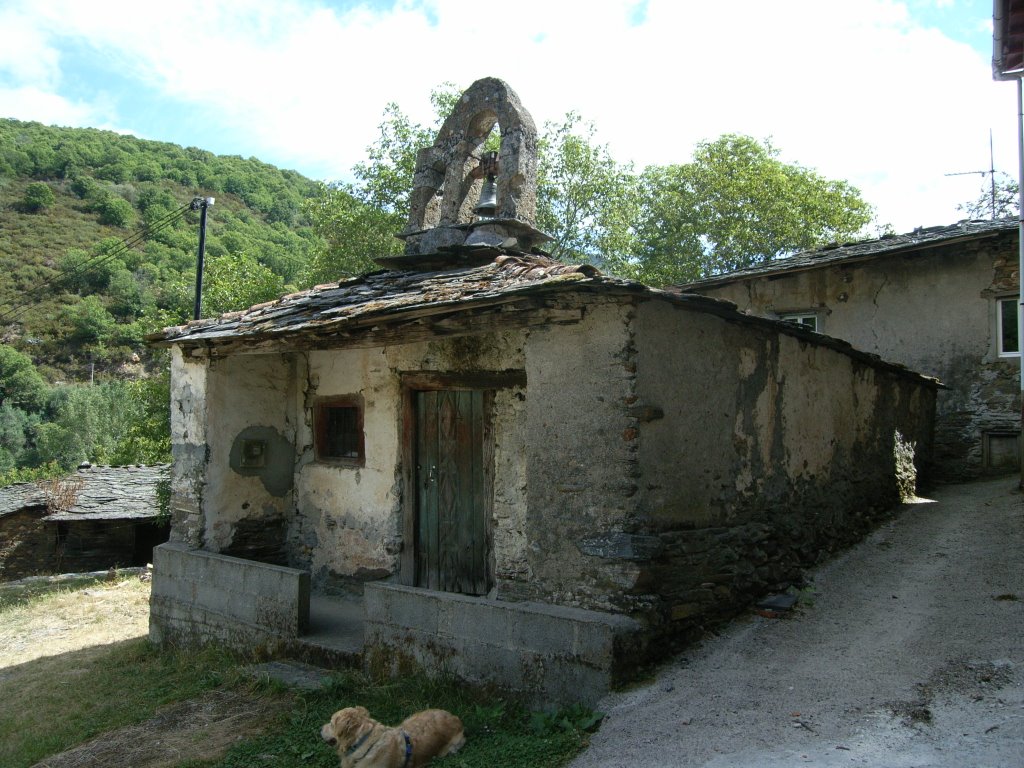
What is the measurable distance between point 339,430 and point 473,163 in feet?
10.9

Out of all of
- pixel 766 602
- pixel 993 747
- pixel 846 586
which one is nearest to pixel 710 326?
pixel 766 602

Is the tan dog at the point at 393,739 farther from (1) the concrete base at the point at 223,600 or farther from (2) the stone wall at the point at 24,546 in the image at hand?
(2) the stone wall at the point at 24,546

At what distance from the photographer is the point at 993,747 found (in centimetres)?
339

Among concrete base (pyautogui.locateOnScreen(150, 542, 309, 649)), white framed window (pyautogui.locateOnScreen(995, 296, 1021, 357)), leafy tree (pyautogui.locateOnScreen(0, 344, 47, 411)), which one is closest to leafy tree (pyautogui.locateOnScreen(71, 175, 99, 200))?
leafy tree (pyautogui.locateOnScreen(0, 344, 47, 411))

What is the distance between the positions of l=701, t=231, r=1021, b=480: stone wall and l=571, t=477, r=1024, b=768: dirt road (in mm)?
5656

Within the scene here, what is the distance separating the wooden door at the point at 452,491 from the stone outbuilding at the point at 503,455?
0.07 feet

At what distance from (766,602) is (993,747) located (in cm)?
223

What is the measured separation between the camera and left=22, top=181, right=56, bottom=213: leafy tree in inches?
2120

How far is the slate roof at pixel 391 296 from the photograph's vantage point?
4.86 meters

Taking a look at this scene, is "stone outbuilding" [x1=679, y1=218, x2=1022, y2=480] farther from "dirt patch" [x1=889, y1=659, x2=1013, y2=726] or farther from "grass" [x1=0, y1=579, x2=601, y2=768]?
"grass" [x1=0, y1=579, x2=601, y2=768]

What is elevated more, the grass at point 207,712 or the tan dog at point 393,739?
the tan dog at point 393,739

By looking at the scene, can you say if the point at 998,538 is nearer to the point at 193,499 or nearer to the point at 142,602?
the point at 193,499

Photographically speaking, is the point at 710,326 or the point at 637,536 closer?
the point at 637,536

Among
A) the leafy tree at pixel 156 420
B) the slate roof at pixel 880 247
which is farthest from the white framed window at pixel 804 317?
the leafy tree at pixel 156 420
